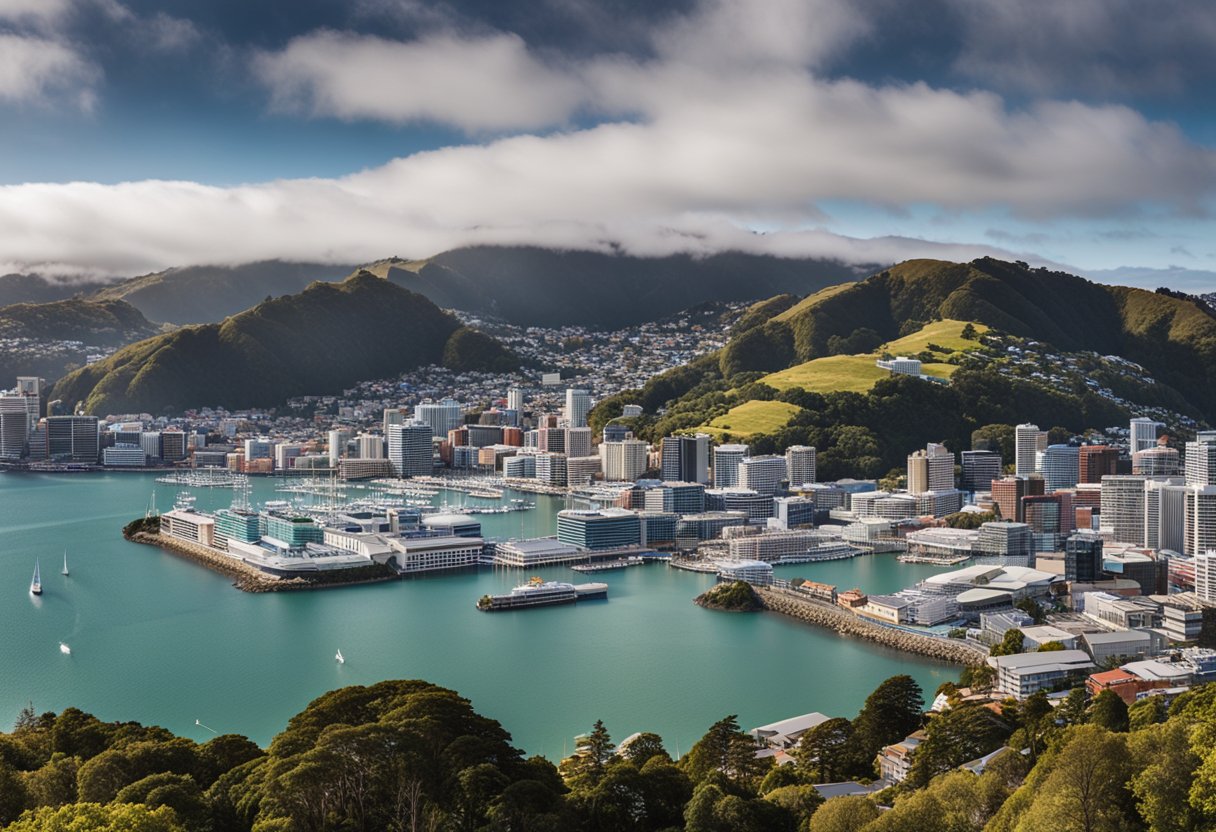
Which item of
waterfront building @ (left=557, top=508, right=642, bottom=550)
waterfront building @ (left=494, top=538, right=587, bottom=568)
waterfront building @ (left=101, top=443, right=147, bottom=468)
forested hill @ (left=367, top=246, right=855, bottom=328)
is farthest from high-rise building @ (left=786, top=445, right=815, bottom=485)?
forested hill @ (left=367, top=246, right=855, bottom=328)

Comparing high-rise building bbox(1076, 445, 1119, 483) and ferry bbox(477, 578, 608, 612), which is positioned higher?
high-rise building bbox(1076, 445, 1119, 483)

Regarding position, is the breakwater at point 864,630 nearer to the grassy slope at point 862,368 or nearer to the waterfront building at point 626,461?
the waterfront building at point 626,461

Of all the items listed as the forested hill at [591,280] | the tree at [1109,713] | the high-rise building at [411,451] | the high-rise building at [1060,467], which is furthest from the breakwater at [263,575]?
the forested hill at [591,280]

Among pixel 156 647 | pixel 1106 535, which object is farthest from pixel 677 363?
pixel 156 647

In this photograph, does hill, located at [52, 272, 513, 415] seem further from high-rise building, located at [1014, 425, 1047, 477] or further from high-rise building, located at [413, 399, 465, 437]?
high-rise building, located at [1014, 425, 1047, 477]

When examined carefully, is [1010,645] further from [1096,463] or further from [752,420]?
[752,420]

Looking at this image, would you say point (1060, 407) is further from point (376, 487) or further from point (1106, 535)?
point (376, 487)

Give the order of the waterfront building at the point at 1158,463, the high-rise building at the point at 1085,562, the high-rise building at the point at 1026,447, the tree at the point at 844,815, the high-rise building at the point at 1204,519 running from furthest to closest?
the high-rise building at the point at 1026,447, the waterfront building at the point at 1158,463, the high-rise building at the point at 1204,519, the high-rise building at the point at 1085,562, the tree at the point at 844,815
